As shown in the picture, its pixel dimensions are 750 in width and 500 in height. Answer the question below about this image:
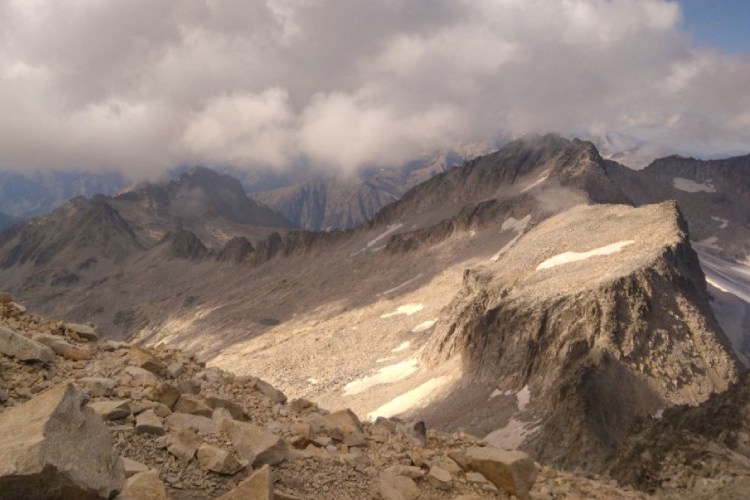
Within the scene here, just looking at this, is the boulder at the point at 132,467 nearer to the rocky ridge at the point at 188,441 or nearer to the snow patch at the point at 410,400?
the rocky ridge at the point at 188,441

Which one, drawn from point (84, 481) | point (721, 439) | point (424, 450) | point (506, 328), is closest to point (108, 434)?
point (84, 481)

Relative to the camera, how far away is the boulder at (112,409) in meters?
8.88

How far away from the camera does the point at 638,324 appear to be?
46.8 meters

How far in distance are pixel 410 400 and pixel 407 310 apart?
32.2 meters

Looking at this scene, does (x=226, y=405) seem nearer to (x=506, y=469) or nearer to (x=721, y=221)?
(x=506, y=469)

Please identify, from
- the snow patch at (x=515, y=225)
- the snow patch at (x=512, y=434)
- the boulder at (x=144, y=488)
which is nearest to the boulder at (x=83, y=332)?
the boulder at (x=144, y=488)

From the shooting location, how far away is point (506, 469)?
10359 mm

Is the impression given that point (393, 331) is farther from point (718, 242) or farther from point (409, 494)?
point (718, 242)

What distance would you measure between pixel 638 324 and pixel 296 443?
4203 centimetres

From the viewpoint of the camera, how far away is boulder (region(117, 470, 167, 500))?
22.4 feet

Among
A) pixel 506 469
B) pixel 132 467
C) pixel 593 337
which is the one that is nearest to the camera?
pixel 132 467

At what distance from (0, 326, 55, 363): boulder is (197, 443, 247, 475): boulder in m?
4.04

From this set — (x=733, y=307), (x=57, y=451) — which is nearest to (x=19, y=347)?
(x=57, y=451)

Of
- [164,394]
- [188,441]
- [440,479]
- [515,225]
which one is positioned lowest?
[440,479]
